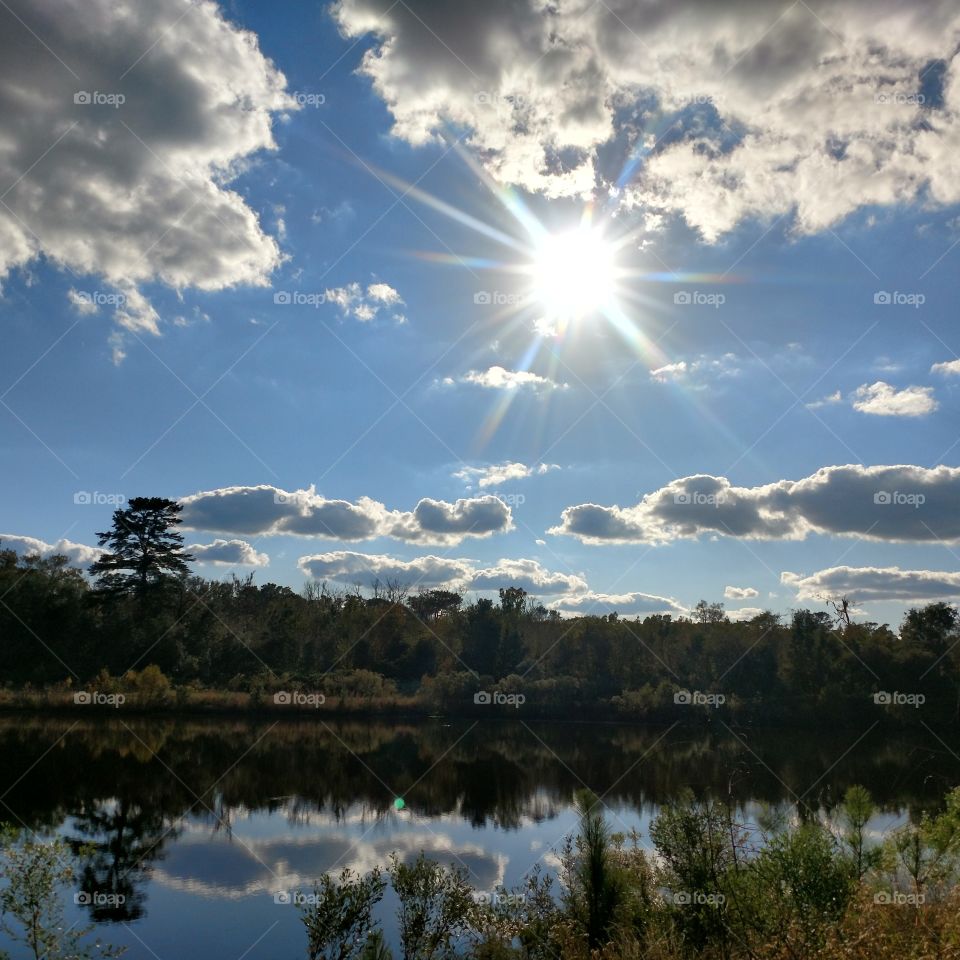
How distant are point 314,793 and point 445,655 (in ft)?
133

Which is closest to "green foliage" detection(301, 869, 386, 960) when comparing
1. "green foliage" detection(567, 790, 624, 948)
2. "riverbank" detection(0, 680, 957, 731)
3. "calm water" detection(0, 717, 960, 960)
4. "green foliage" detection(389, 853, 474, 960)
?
"green foliage" detection(389, 853, 474, 960)

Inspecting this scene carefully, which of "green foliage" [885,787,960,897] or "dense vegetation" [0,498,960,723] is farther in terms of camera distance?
"dense vegetation" [0,498,960,723]

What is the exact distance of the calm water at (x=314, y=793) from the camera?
19859mm

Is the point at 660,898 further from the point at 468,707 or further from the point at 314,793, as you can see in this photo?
the point at 468,707

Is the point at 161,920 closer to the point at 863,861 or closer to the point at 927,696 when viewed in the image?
the point at 863,861

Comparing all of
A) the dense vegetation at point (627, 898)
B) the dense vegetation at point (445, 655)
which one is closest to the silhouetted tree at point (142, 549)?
the dense vegetation at point (445, 655)

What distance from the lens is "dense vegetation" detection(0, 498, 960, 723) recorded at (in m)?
63.3

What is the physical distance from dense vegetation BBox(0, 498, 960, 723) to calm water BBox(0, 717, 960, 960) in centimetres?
615

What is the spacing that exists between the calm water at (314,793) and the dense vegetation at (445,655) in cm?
615

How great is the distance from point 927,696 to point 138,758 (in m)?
60.9

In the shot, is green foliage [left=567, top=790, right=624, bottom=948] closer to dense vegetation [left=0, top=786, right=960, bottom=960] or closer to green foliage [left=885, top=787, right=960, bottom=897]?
dense vegetation [left=0, top=786, right=960, bottom=960]

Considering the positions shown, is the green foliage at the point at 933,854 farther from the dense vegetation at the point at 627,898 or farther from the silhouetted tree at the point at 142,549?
the silhouetted tree at the point at 142,549

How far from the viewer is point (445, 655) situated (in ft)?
244

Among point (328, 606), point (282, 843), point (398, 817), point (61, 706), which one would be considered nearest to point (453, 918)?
point (282, 843)
